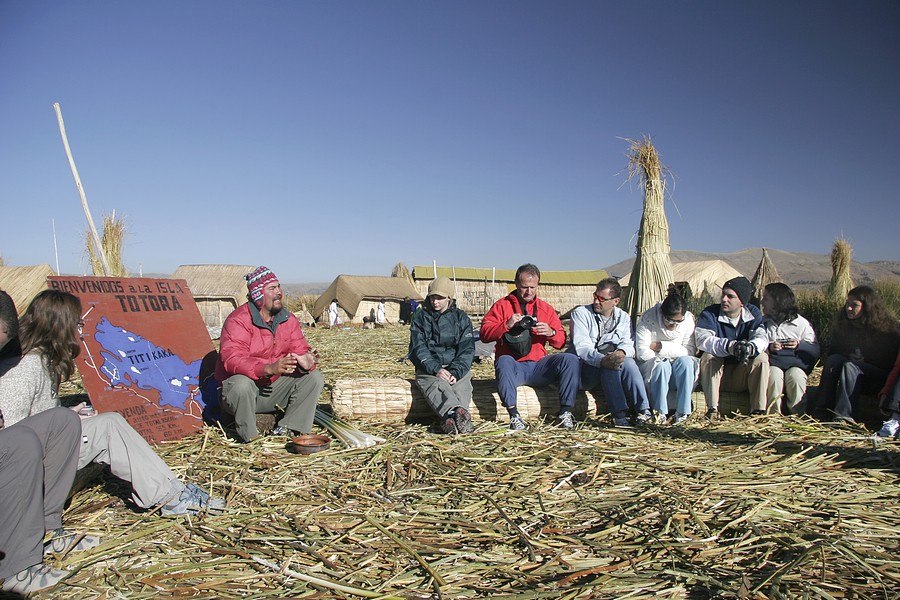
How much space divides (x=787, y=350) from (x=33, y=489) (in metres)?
5.15

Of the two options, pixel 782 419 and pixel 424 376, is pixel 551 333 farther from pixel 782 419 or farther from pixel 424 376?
pixel 782 419

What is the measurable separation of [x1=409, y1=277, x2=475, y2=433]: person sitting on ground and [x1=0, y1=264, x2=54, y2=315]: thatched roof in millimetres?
8009

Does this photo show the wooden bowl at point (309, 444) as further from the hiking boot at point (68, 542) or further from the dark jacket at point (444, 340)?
the hiking boot at point (68, 542)

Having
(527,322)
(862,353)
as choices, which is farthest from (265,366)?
(862,353)

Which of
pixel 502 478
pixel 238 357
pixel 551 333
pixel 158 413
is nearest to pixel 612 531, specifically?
pixel 502 478

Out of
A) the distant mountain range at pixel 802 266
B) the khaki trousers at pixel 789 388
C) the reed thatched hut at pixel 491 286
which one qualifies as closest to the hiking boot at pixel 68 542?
the khaki trousers at pixel 789 388

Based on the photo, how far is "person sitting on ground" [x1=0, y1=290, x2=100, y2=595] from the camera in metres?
2.14

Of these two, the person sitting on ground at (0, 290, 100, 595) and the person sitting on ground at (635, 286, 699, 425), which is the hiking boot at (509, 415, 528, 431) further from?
the person sitting on ground at (0, 290, 100, 595)

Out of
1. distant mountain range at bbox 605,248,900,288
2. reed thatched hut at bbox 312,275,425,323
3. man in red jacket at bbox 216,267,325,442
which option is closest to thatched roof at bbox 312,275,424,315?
reed thatched hut at bbox 312,275,425,323

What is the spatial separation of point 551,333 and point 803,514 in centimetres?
227

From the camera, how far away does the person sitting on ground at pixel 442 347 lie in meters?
4.48

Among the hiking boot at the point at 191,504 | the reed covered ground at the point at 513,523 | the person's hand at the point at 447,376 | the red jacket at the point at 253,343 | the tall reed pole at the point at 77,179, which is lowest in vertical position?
the reed covered ground at the point at 513,523

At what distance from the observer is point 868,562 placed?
2.32m

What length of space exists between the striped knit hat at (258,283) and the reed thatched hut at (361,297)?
16.7 m
